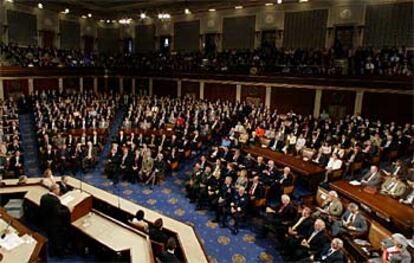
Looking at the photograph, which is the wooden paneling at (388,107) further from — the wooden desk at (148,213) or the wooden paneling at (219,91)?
the wooden desk at (148,213)

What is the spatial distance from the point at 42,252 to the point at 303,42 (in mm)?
17391

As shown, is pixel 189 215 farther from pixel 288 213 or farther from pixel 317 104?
pixel 317 104

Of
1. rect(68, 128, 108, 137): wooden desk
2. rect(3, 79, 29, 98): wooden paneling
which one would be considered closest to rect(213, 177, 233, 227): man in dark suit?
rect(68, 128, 108, 137): wooden desk

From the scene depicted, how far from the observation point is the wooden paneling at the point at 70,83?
2202 centimetres

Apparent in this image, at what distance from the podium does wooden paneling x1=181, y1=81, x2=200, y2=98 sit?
15272mm

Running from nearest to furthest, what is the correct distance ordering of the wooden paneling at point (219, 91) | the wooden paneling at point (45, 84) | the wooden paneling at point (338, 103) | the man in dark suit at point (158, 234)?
the man in dark suit at point (158, 234) < the wooden paneling at point (338, 103) < the wooden paneling at point (219, 91) < the wooden paneling at point (45, 84)

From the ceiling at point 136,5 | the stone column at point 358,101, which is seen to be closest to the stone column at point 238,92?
the ceiling at point 136,5

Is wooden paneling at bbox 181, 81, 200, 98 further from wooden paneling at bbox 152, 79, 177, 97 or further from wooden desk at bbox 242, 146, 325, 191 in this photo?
wooden desk at bbox 242, 146, 325, 191

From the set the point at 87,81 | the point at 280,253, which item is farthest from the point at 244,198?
the point at 87,81

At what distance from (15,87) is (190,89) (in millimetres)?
10285

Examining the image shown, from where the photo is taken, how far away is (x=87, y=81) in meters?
23.4

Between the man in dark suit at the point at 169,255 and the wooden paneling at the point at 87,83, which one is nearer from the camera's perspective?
the man in dark suit at the point at 169,255

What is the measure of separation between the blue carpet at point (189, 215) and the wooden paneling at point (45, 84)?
10.5 m

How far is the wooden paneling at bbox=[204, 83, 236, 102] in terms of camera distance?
19500 millimetres
